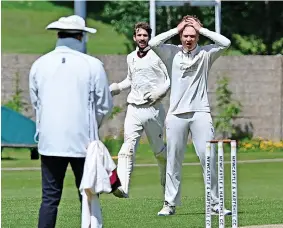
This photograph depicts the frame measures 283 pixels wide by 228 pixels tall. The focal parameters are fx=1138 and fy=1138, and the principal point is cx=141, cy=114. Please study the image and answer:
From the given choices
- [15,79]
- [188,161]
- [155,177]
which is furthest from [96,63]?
[15,79]

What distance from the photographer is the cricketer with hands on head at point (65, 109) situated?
377 inches

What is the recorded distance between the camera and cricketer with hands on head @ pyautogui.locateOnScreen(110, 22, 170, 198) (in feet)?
45.9

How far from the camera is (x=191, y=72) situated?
1248 centimetres

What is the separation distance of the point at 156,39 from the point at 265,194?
3.66 metres

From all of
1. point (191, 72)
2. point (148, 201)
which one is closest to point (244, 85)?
point (148, 201)

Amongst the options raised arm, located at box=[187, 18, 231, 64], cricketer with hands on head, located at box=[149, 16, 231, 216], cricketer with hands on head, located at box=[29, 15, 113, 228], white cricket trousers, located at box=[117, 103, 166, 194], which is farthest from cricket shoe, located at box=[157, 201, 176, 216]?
cricketer with hands on head, located at box=[29, 15, 113, 228]

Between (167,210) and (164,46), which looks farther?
(167,210)

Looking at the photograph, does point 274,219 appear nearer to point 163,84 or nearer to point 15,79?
point 163,84

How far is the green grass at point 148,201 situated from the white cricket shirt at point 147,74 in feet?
4.63

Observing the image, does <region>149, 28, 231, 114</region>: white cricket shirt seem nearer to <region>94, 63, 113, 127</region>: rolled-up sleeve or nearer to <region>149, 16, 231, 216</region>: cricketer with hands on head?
<region>149, 16, 231, 216</region>: cricketer with hands on head

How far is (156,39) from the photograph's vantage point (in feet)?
41.4

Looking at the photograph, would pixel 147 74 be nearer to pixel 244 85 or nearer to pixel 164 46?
pixel 164 46

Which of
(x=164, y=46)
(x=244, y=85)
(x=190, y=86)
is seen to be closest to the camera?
(x=190, y=86)

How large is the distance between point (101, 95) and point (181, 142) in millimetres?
3219
